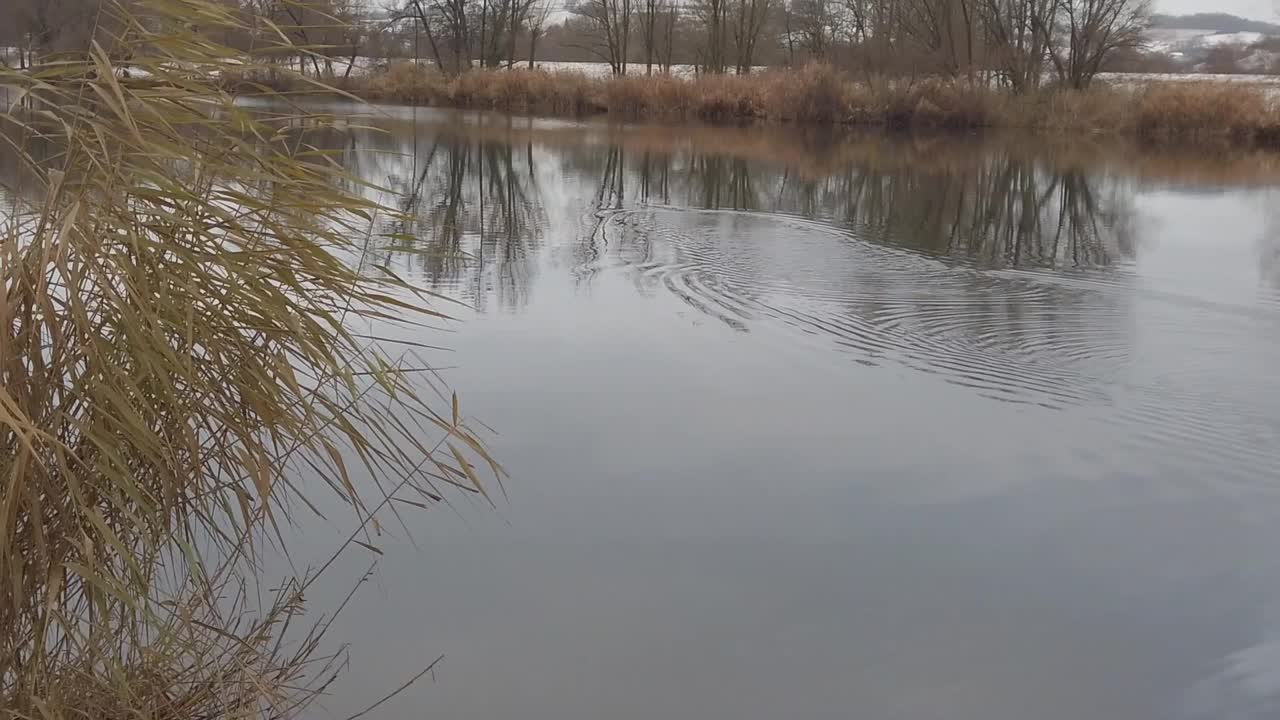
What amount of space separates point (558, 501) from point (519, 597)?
0.65 m

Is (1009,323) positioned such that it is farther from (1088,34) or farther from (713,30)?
(713,30)

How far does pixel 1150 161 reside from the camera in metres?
16.2

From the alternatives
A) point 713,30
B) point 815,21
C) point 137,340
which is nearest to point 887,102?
point 815,21

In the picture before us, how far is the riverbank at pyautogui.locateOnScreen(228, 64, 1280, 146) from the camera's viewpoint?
2017cm

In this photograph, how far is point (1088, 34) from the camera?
2483 centimetres

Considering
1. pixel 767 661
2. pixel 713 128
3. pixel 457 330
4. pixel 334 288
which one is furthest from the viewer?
pixel 713 128

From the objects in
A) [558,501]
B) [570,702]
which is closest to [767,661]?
[570,702]

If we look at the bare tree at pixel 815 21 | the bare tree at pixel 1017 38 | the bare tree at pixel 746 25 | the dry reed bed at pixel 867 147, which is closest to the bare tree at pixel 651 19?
the bare tree at pixel 746 25

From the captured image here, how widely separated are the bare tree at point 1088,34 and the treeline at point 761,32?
0.03m

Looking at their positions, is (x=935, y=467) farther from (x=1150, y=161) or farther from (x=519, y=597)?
(x=1150, y=161)

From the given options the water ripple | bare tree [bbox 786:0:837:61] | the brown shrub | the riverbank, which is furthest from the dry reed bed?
bare tree [bbox 786:0:837:61]

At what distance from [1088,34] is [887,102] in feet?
17.9

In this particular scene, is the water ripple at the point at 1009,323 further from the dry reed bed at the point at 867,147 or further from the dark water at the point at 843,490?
the dry reed bed at the point at 867,147

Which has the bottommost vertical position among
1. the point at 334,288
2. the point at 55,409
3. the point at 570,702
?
the point at 570,702
